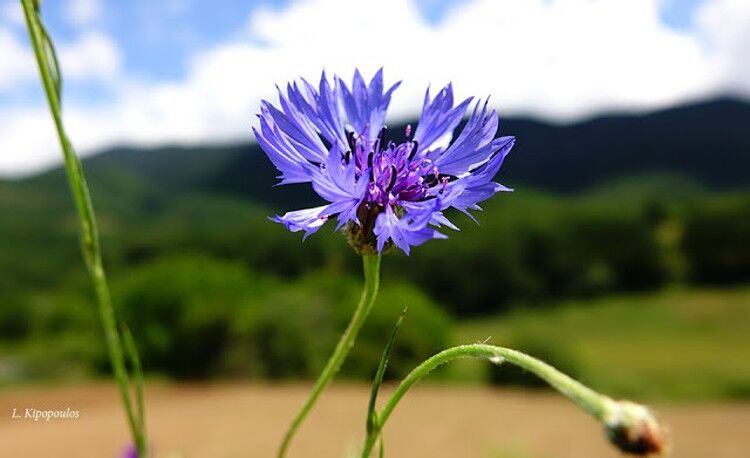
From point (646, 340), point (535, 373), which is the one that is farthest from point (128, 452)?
point (646, 340)

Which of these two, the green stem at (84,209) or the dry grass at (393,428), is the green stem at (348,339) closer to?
the green stem at (84,209)

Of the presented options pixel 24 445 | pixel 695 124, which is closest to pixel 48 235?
pixel 695 124

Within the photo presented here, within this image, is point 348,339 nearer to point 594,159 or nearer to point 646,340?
point 646,340

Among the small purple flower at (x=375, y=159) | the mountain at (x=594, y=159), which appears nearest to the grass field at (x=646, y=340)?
the small purple flower at (x=375, y=159)

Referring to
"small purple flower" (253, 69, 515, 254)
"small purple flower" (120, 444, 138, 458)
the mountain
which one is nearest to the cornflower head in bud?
"small purple flower" (253, 69, 515, 254)

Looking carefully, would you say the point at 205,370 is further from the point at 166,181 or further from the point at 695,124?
the point at 166,181
